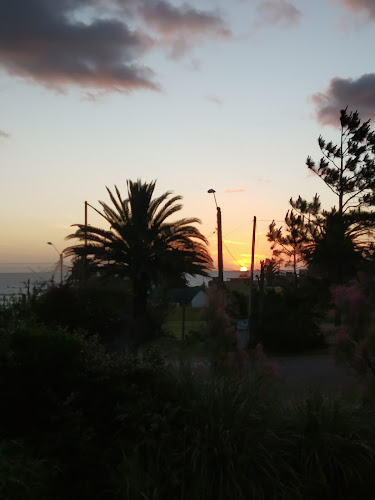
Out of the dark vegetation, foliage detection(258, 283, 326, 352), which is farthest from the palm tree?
the dark vegetation

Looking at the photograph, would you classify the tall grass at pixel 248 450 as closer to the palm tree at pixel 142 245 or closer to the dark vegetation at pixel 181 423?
the dark vegetation at pixel 181 423

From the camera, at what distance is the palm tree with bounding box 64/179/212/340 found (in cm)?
2572

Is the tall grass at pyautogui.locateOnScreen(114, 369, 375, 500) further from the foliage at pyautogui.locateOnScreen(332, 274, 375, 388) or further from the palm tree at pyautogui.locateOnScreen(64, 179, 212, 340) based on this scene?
the palm tree at pyautogui.locateOnScreen(64, 179, 212, 340)

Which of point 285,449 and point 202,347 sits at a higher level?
point 202,347

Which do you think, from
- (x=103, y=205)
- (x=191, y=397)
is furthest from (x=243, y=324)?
(x=191, y=397)

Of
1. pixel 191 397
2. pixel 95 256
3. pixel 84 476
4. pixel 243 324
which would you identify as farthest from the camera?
pixel 95 256

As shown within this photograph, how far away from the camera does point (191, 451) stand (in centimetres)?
516

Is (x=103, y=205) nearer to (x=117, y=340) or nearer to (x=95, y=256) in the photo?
(x=95, y=256)

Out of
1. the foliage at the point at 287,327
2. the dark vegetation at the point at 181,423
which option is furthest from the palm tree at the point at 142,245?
the dark vegetation at the point at 181,423

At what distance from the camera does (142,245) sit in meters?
25.9

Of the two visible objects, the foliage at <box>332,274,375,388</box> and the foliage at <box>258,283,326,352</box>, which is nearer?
A: the foliage at <box>332,274,375,388</box>

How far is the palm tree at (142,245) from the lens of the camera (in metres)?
25.7

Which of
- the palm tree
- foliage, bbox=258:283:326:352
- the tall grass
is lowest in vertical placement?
the tall grass

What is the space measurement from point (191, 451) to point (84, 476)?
875 millimetres
